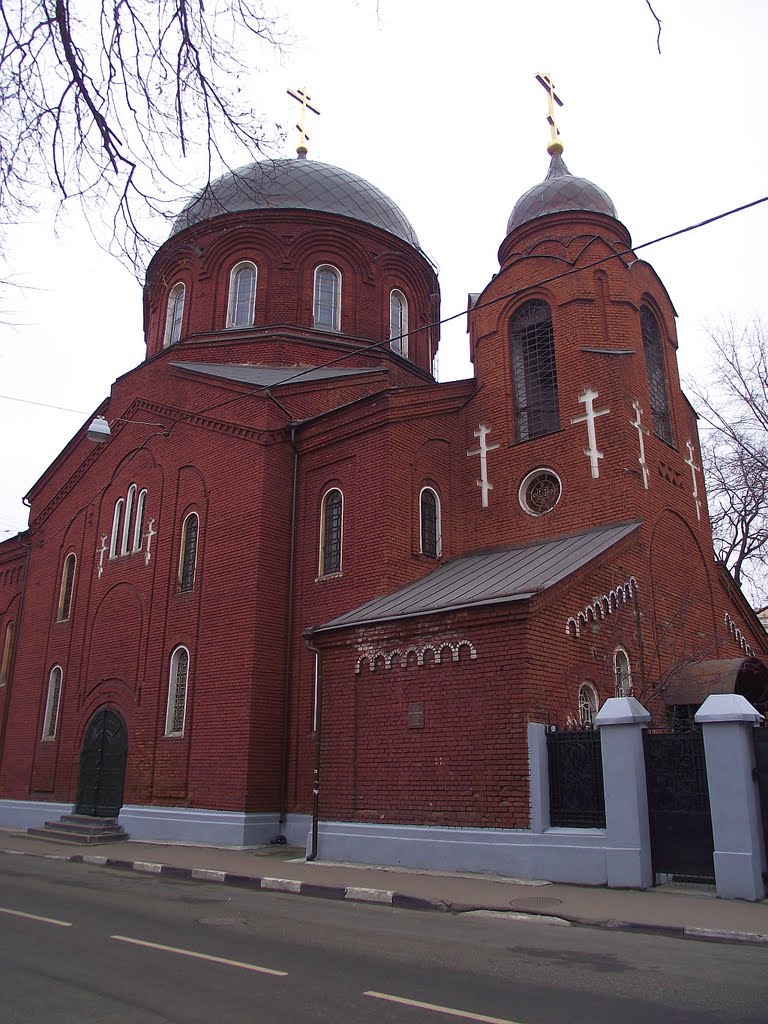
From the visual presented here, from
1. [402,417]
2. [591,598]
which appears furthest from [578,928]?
[402,417]

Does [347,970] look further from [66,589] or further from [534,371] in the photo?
Answer: [66,589]

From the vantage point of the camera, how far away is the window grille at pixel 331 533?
15023 mm

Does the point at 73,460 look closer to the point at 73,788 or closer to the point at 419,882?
the point at 73,788

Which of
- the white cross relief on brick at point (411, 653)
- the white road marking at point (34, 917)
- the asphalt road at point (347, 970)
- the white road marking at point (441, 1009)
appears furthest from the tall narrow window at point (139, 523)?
the white road marking at point (441, 1009)

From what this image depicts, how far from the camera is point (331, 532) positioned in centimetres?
1532

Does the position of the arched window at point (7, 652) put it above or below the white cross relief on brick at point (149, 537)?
below

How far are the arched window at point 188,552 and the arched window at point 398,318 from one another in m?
→ 7.52

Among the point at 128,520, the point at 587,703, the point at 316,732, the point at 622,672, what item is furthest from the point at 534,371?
the point at 128,520

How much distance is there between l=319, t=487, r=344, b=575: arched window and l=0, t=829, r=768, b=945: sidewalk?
15.5 feet

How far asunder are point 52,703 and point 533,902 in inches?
550

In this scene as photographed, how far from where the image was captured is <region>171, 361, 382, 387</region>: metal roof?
1752 centimetres

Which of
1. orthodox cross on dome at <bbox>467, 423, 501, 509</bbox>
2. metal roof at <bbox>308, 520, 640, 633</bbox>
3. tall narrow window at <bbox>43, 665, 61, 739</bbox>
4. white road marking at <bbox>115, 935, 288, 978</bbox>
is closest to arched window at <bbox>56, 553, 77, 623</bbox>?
tall narrow window at <bbox>43, 665, 61, 739</bbox>

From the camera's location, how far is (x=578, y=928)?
7.21 metres

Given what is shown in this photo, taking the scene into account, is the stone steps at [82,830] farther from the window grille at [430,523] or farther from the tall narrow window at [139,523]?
the window grille at [430,523]
